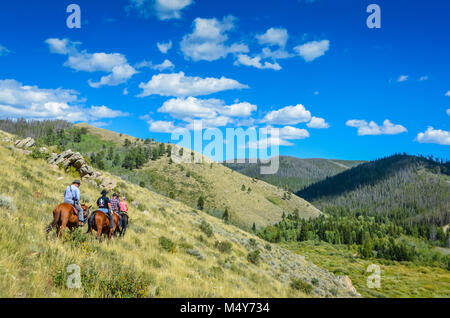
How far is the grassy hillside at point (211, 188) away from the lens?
103375 millimetres

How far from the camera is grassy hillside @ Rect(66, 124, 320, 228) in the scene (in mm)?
103375

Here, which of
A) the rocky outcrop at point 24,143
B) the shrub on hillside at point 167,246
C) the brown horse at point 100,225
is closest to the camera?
the brown horse at point 100,225

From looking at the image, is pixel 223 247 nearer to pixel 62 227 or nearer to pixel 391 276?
pixel 62 227

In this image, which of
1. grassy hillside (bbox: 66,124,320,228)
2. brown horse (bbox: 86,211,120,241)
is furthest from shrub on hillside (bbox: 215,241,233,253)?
grassy hillside (bbox: 66,124,320,228)

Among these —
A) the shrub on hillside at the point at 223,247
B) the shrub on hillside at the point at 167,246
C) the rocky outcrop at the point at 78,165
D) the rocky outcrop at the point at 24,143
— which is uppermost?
the rocky outcrop at the point at 24,143

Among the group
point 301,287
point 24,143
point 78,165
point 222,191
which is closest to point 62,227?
point 301,287

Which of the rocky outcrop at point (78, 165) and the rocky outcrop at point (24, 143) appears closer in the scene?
the rocky outcrop at point (78, 165)

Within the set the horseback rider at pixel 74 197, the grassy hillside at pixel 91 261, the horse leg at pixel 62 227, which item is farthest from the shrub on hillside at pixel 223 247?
the horse leg at pixel 62 227

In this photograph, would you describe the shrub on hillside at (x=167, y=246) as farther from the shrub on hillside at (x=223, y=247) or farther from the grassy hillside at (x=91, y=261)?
the shrub on hillside at (x=223, y=247)

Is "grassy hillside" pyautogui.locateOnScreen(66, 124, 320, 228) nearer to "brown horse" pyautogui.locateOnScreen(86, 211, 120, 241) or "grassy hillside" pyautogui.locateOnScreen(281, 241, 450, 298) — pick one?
"grassy hillside" pyautogui.locateOnScreen(281, 241, 450, 298)

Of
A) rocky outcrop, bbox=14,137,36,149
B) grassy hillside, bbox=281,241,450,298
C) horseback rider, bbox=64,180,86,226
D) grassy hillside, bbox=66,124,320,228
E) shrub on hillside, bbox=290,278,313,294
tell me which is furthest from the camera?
grassy hillside, bbox=66,124,320,228

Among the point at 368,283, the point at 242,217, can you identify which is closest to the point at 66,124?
the point at 242,217
